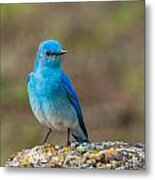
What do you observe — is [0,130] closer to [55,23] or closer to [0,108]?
[0,108]

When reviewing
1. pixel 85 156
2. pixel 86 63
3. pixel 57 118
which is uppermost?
pixel 86 63

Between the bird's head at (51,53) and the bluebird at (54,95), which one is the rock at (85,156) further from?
the bird's head at (51,53)

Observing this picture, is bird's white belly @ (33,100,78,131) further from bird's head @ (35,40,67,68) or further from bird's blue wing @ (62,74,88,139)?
bird's head @ (35,40,67,68)

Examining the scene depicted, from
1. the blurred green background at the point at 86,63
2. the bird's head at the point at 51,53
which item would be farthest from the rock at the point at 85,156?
the bird's head at the point at 51,53

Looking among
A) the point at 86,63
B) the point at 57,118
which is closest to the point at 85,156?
the point at 57,118

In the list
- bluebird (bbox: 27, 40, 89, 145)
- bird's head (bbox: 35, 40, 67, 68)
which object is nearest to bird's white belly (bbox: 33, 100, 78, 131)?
bluebird (bbox: 27, 40, 89, 145)

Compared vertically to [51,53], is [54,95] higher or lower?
lower

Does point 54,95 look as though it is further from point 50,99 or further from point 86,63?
point 86,63
